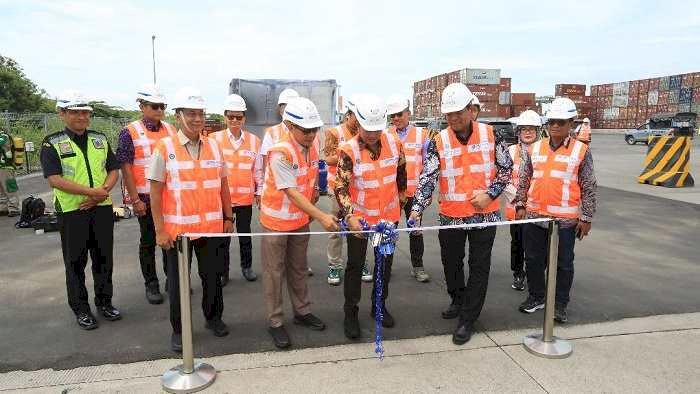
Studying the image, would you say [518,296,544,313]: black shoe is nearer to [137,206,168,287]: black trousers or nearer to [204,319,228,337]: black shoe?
[204,319,228,337]: black shoe

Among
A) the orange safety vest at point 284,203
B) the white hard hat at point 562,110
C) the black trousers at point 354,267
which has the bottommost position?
the black trousers at point 354,267

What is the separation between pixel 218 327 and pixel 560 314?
106 inches

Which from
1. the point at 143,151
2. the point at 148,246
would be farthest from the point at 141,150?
the point at 148,246

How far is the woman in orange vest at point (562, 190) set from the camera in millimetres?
3666

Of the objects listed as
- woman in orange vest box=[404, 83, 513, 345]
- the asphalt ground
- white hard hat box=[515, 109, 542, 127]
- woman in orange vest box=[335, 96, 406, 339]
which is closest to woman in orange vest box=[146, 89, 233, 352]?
the asphalt ground

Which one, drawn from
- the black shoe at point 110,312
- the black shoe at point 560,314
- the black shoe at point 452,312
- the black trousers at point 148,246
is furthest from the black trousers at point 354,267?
the black shoe at point 110,312

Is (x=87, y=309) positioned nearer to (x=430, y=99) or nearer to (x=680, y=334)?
(x=680, y=334)

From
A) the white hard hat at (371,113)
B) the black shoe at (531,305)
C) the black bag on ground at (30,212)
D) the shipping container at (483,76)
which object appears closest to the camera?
the white hard hat at (371,113)

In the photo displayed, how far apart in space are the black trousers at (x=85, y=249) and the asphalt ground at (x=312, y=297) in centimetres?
25

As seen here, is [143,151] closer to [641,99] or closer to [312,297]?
[312,297]

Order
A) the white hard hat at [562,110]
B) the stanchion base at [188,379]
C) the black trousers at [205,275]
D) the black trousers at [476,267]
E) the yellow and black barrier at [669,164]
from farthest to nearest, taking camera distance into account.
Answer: the yellow and black barrier at [669,164] → the white hard hat at [562,110] → the black trousers at [476,267] → the black trousers at [205,275] → the stanchion base at [188,379]

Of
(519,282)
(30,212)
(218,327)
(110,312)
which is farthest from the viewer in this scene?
(30,212)

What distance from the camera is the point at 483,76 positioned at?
31797 mm

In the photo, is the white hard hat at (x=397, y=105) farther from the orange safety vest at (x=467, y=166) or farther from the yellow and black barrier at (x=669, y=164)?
the yellow and black barrier at (x=669, y=164)
